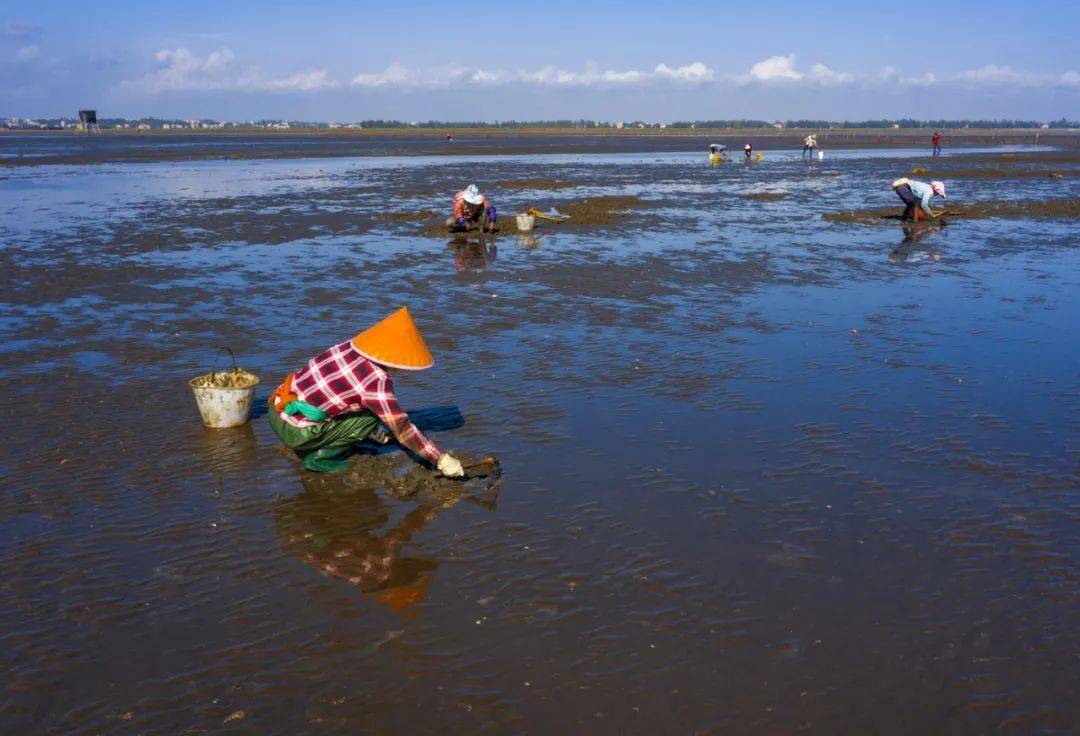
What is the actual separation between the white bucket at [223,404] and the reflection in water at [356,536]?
1.28 meters

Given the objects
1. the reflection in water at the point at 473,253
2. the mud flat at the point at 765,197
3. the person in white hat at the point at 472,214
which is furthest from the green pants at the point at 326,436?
the mud flat at the point at 765,197

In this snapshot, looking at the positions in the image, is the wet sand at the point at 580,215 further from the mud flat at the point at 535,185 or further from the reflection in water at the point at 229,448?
the reflection in water at the point at 229,448

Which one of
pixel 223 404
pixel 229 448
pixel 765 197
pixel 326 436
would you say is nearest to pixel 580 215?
pixel 765 197

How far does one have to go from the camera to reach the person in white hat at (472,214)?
1923 centimetres

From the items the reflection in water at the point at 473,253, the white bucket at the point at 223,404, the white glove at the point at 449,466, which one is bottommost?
the white glove at the point at 449,466

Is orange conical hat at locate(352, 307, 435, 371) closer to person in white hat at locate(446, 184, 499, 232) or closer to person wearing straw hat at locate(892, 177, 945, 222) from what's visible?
person in white hat at locate(446, 184, 499, 232)

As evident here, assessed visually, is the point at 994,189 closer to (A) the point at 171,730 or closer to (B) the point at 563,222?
(B) the point at 563,222

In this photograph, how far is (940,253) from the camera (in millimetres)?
18078

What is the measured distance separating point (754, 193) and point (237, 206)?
731 inches

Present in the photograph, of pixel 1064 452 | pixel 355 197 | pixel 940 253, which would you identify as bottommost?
pixel 1064 452

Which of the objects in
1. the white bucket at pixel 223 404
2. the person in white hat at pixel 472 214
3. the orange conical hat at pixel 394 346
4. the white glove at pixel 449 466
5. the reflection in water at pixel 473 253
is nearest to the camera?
the orange conical hat at pixel 394 346

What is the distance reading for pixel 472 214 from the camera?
19719mm

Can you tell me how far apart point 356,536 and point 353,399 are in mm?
1101

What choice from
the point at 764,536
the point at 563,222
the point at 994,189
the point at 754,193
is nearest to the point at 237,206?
the point at 563,222
